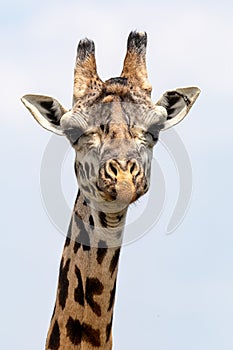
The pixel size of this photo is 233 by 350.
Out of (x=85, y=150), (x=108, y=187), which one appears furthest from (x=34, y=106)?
(x=108, y=187)

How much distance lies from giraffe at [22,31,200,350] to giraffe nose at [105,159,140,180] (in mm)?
12

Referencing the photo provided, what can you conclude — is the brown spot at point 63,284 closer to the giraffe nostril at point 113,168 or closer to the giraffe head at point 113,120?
the giraffe head at point 113,120

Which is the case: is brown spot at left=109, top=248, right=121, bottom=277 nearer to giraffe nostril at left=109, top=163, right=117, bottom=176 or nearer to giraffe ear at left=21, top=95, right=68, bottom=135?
giraffe nostril at left=109, top=163, right=117, bottom=176

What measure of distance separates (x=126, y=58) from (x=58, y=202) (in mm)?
1768

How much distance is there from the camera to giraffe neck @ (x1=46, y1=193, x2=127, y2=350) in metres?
12.5

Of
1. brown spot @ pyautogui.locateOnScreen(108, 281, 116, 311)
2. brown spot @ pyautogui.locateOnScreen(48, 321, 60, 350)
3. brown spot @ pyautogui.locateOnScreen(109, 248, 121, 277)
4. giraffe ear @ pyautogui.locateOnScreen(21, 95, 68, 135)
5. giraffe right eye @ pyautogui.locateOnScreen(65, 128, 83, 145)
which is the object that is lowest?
brown spot @ pyautogui.locateOnScreen(48, 321, 60, 350)

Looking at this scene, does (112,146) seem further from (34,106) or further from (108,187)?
(34,106)

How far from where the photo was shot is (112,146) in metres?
11.9

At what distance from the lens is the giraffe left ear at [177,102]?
13.6 metres

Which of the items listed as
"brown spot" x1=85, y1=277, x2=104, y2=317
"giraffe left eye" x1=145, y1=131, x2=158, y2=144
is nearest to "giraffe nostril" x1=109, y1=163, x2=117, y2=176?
"giraffe left eye" x1=145, y1=131, x2=158, y2=144

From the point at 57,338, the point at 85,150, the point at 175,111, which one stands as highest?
the point at 175,111

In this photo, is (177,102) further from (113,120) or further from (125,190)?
(125,190)

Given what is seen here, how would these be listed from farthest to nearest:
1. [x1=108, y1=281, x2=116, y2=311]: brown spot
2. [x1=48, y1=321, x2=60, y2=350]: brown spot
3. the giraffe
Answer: [x1=48, y1=321, x2=60, y2=350]: brown spot
[x1=108, y1=281, x2=116, y2=311]: brown spot
the giraffe

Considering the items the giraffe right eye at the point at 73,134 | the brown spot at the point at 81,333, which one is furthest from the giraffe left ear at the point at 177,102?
the brown spot at the point at 81,333
